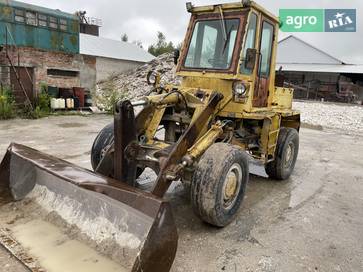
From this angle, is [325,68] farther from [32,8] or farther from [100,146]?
[100,146]

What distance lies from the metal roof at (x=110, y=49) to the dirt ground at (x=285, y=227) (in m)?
24.1

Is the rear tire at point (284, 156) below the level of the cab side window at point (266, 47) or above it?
below

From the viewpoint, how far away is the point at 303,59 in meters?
31.7

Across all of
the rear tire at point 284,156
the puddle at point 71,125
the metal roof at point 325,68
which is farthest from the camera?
the metal roof at point 325,68

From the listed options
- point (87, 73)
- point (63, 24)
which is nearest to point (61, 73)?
point (87, 73)

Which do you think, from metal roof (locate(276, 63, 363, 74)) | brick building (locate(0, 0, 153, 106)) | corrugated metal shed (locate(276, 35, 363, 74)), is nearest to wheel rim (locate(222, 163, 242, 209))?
brick building (locate(0, 0, 153, 106))

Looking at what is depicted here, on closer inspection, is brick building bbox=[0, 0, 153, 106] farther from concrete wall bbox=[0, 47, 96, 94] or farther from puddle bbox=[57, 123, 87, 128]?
puddle bbox=[57, 123, 87, 128]

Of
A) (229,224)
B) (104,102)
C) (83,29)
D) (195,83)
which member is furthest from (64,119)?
(83,29)

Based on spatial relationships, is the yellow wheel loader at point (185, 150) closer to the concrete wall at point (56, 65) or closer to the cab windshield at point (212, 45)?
the cab windshield at point (212, 45)

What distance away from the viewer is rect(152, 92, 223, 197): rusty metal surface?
3.79m

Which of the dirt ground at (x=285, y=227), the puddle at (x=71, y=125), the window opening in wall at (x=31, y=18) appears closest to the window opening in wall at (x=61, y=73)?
the window opening in wall at (x=31, y=18)

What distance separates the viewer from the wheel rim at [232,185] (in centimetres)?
421

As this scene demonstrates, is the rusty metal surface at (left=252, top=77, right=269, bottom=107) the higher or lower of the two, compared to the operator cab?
lower

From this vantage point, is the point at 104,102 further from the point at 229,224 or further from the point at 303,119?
the point at 229,224
